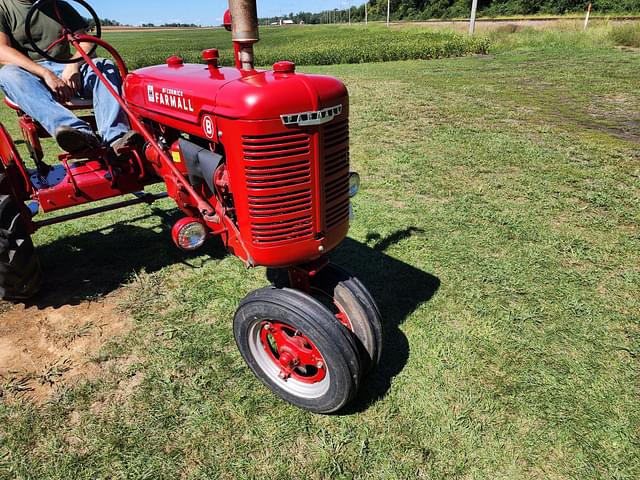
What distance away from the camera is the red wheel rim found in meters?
2.25

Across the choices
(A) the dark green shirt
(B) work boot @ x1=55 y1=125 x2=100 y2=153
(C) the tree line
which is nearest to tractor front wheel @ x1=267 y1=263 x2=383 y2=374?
(B) work boot @ x1=55 y1=125 x2=100 y2=153

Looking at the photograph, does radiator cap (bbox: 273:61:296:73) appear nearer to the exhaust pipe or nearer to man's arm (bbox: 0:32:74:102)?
the exhaust pipe

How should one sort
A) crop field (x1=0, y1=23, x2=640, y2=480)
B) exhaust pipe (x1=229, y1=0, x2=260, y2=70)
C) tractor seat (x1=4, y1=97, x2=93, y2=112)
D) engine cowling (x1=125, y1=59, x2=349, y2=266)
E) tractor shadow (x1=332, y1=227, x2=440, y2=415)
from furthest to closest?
tractor seat (x1=4, y1=97, x2=93, y2=112) → tractor shadow (x1=332, y1=227, x2=440, y2=415) → crop field (x1=0, y1=23, x2=640, y2=480) → exhaust pipe (x1=229, y1=0, x2=260, y2=70) → engine cowling (x1=125, y1=59, x2=349, y2=266)

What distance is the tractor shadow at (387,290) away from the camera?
8.14 feet

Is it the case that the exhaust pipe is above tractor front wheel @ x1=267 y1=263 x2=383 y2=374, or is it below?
above

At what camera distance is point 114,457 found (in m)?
2.08

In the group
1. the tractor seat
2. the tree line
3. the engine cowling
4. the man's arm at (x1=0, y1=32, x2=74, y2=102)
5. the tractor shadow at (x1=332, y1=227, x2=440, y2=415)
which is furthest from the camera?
the tree line

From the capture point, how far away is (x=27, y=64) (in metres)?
3.01

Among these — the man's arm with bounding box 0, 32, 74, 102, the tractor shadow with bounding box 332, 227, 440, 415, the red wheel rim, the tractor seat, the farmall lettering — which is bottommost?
the tractor shadow with bounding box 332, 227, 440, 415

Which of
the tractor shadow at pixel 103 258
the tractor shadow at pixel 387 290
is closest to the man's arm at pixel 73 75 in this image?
the tractor shadow at pixel 103 258

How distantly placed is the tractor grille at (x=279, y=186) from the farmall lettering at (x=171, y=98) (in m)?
0.60

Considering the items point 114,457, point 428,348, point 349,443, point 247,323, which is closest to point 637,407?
point 428,348

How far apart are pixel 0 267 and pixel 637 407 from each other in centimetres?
372

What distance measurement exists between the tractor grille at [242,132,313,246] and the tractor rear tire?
1.66 meters
